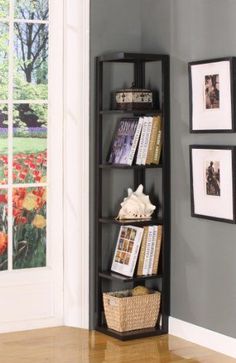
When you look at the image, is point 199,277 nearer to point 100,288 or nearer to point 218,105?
point 100,288

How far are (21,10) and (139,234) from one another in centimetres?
153

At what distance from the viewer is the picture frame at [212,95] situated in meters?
4.38

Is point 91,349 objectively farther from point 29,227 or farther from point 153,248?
point 29,227

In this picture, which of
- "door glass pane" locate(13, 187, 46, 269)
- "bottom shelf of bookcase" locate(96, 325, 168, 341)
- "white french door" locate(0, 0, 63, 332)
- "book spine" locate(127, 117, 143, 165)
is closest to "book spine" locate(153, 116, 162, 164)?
"book spine" locate(127, 117, 143, 165)

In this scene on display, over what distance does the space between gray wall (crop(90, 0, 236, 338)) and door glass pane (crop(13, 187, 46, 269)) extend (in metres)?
0.31

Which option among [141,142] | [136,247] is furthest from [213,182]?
[136,247]

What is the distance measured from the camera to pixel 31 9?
16.3ft

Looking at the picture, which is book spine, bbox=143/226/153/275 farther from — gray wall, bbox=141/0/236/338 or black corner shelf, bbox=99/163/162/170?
black corner shelf, bbox=99/163/162/170

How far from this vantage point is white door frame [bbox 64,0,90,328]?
496 cm

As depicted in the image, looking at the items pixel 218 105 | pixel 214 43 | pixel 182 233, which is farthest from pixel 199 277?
pixel 214 43

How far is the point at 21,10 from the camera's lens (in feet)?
16.2

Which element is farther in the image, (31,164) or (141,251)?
(31,164)

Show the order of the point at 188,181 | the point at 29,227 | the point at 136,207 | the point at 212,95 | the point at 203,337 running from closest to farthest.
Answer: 1. the point at 212,95
2. the point at 203,337
3. the point at 188,181
4. the point at 136,207
5. the point at 29,227

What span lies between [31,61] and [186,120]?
3.33 ft
